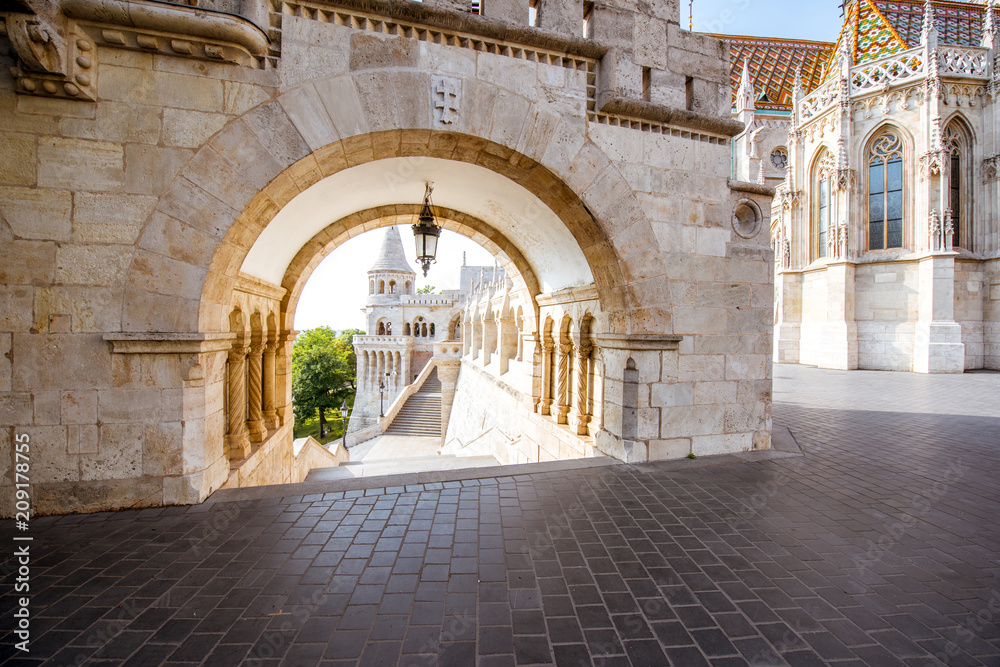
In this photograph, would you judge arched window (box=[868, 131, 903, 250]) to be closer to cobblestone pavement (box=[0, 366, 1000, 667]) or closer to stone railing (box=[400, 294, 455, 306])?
cobblestone pavement (box=[0, 366, 1000, 667])

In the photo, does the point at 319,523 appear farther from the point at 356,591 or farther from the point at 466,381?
the point at 466,381

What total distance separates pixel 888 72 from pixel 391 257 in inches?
1389

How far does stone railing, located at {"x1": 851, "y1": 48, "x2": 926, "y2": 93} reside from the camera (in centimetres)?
1588

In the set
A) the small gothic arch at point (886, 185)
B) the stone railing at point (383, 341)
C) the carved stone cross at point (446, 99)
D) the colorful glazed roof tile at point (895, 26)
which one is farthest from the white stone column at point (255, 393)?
the stone railing at point (383, 341)

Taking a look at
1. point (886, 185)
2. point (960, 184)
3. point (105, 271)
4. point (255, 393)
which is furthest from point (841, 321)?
point (105, 271)

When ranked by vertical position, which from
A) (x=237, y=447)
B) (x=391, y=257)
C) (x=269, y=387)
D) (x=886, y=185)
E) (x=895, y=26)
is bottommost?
(x=237, y=447)

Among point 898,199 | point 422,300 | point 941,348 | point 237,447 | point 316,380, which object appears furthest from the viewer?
point 422,300

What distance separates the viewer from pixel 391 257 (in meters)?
41.5

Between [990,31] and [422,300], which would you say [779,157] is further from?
[422,300]

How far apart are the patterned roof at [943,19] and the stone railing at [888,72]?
7.58 feet

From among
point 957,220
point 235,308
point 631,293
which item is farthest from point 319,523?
point 957,220

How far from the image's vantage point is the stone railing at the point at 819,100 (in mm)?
17359

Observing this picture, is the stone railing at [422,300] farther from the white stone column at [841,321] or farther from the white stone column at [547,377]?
the white stone column at [547,377]

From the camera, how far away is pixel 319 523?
135 inches
